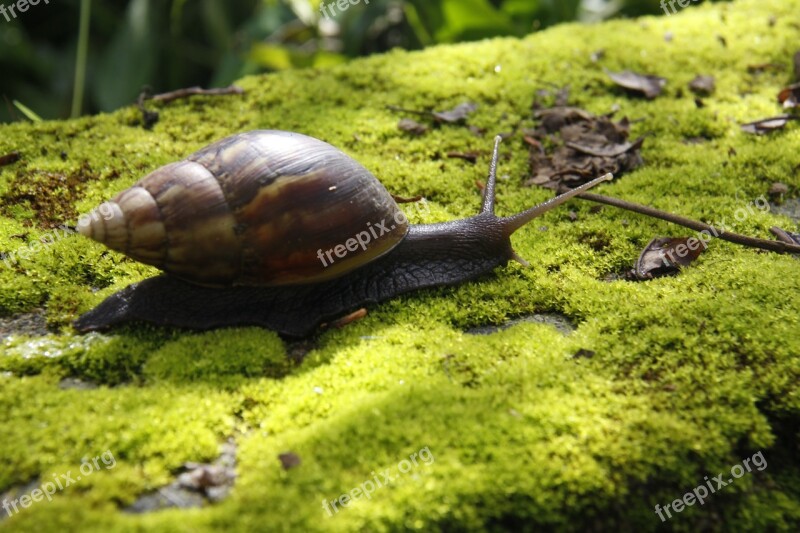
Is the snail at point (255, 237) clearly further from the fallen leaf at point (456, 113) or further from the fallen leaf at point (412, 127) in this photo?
the fallen leaf at point (456, 113)

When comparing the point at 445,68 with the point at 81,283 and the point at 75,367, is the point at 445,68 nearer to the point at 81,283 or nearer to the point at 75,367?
the point at 81,283

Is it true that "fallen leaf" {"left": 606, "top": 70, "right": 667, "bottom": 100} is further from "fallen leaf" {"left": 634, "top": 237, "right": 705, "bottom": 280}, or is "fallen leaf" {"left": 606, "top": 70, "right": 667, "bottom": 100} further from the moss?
"fallen leaf" {"left": 634, "top": 237, "right": 705, "bottom": 280}

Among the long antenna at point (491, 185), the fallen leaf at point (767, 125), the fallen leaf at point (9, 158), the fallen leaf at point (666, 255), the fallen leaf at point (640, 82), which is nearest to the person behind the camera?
the fallen leaf at point (666, 255)

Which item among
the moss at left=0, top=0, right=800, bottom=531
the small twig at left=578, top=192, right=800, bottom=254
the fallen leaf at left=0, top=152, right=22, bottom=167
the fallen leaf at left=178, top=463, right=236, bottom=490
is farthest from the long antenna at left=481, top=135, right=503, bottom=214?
the fallen leaf at left=0, top=152, right=22, bottom=167

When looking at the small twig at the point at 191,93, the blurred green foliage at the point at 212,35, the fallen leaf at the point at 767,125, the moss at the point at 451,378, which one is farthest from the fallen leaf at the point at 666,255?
the blurred green foliage at the point at 212,35

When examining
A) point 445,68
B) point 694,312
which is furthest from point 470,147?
point 694,312
